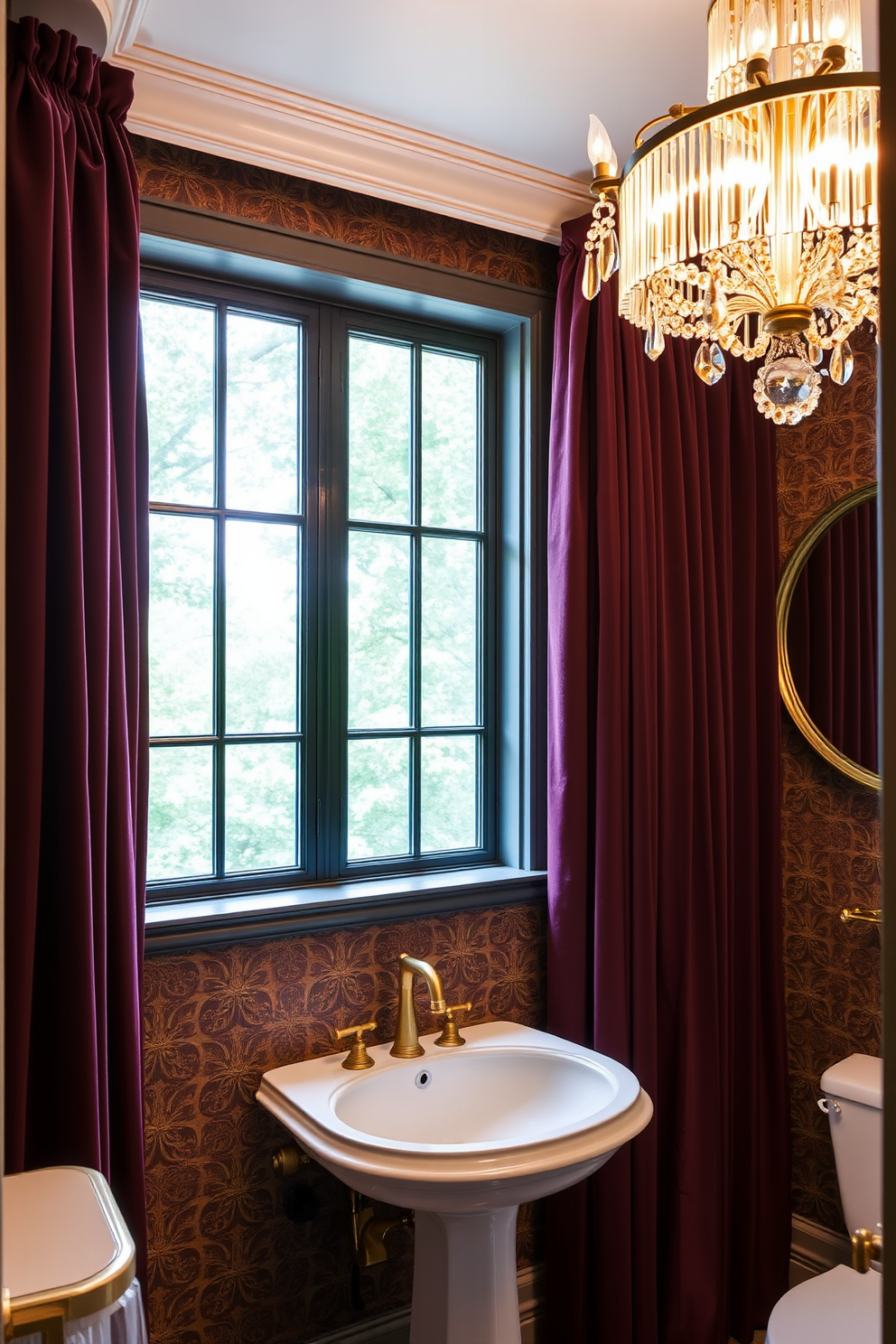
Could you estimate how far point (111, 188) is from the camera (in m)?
1.67

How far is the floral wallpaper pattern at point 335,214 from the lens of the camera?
6.11ft

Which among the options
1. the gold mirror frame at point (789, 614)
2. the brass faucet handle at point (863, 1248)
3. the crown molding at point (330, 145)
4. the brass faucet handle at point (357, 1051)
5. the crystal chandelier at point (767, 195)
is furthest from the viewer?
the gold mirror frame at point (789, 614)

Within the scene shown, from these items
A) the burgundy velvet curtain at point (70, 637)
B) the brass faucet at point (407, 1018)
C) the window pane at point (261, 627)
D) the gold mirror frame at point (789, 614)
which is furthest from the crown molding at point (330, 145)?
the brass faucet at point (407, 1018)

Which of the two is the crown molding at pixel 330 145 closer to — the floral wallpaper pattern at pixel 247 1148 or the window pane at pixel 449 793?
the window pane at pixel 449 793

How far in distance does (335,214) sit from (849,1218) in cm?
235

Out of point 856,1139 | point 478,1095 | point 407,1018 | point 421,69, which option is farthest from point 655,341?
point 856,1139

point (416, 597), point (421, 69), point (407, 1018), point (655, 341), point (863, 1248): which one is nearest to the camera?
point (863, 1248)

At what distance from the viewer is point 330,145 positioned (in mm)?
1942

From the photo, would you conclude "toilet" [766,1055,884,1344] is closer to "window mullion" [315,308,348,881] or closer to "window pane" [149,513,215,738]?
"window mullion" [315,308,348,881]

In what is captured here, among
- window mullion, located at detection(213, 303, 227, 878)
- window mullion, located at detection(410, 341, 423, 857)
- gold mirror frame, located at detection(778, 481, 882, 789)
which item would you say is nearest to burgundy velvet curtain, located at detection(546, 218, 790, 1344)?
gold mirror frame, located at detection(778, 481, 882, 789)

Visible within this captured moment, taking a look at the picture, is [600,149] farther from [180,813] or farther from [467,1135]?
[467,1135]

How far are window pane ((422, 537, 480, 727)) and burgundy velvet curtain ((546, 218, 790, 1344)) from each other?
236 millimetres

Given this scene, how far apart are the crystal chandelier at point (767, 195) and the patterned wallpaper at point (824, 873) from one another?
118cm

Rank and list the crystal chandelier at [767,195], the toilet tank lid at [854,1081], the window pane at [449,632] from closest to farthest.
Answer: the crystal chandelier at [767,195]
the toilet tank lid at [854,1081]
the window pane at [449,632]
